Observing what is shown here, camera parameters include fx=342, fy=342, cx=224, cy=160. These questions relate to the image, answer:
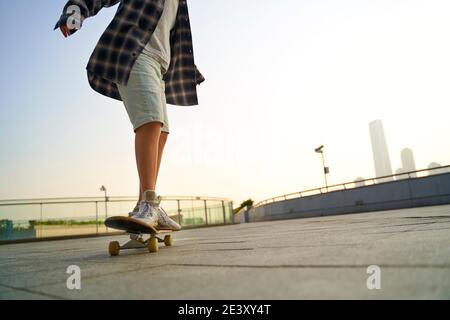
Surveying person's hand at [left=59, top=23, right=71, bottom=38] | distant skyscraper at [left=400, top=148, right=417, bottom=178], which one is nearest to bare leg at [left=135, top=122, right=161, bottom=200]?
person's hand at [left=59, top=23, right=71, bottom=38]

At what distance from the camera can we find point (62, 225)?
1052 cm

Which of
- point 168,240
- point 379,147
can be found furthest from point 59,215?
point 379,147

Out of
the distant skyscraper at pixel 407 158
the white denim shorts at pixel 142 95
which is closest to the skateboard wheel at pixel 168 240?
the white denim shorts at pixel 142 95

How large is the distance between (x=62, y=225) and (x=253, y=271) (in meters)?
11.0

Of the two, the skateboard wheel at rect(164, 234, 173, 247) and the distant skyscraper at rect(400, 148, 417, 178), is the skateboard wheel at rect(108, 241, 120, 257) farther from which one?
the distant skyscraper at rect(400, 148, 417, 178)

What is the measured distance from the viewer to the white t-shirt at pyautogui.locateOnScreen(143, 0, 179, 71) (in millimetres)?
2377

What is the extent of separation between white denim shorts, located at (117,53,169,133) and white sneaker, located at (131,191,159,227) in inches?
17.5

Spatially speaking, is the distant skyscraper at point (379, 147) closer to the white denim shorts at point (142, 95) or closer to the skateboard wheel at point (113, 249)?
the white denim shorts at point (142, 95)

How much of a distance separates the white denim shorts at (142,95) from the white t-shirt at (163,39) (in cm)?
9

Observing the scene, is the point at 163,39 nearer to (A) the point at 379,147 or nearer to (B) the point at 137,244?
(B) the point at 137,244

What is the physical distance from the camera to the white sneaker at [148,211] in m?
2.04

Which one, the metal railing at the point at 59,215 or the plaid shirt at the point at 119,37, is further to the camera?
the metal railing at the point at 59,215
